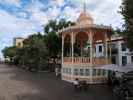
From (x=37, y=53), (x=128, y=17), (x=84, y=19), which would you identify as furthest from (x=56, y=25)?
(x=128, y=17)

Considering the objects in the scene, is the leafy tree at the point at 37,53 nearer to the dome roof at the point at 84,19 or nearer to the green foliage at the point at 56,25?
the green foliage at the point at 56,25

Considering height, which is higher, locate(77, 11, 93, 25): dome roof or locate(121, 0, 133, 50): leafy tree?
locate(77, 11, 93, 25): dome roof

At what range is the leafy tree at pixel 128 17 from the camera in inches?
445

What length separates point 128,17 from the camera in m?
11.6

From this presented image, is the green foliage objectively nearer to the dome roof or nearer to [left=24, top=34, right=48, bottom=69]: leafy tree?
[left=24, top=34, right=48, bottom=69]: leafy tree

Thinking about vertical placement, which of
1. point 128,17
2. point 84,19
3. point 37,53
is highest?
point 84,19

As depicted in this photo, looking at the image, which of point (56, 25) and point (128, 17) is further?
point (56, 25)

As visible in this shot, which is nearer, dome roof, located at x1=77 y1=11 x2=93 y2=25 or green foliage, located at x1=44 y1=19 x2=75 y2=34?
dome roof, located at x1=77 y1=11 x2=93 y2=25

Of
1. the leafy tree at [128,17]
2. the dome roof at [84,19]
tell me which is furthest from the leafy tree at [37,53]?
the leafy tree at [128,17]

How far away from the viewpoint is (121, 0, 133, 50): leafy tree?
37.1ft

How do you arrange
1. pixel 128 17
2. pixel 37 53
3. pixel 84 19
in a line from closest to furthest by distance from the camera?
pixel 128 17 < pixel 84 19 < pixel 37 53

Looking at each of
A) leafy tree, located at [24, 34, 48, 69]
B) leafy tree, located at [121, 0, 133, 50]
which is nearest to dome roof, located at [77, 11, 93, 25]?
leafy tree, located at [121, 0, 133, 50]

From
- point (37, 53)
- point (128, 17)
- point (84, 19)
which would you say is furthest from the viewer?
point (37, 53)

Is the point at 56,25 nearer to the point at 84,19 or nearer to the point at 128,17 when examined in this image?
the point at 84,19
